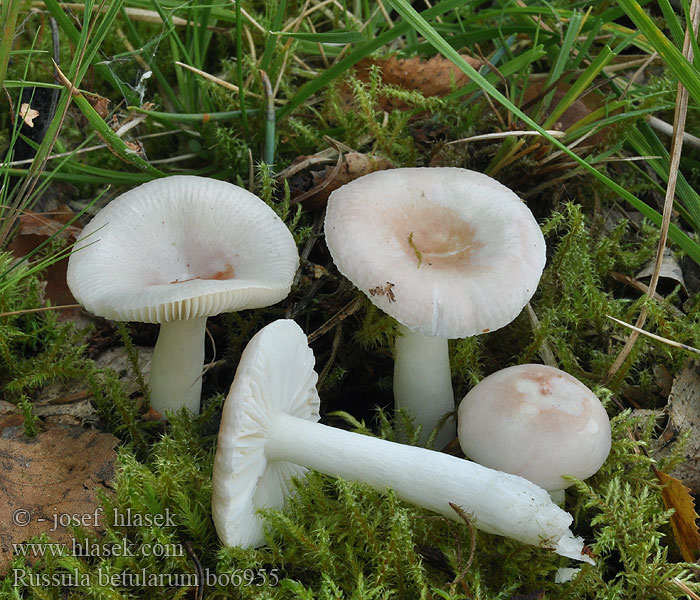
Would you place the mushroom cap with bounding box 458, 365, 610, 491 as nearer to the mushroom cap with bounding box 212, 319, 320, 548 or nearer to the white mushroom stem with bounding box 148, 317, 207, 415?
the mushroom cap with bounding box 212, 319, 320, 548

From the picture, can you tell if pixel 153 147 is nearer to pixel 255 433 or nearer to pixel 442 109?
pixel 442 109

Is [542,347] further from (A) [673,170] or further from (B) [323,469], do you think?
(B) [323,469]

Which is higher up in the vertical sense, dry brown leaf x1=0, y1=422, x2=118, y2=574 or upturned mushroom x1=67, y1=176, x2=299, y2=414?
upturned mushroom x1=67, y1=176, x2=299, y2=414

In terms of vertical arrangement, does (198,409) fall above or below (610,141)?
below

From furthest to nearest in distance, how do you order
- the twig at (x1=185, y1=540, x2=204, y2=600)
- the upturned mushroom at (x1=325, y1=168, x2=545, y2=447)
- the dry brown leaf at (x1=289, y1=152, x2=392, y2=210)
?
1. the dry brown leaf at (x1=289, y1=152, x2=392, y2=210)
2. the upturned mushroom at (x1=325, y1=168, x2=545, y2=447)
3. the twig at (x1=185, y1=540, x2=204, y2=600)

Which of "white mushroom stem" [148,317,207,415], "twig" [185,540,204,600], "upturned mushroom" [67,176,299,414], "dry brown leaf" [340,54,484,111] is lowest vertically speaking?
"twig" [185,540,204,600]

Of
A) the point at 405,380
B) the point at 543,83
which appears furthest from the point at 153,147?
the point at 543,83

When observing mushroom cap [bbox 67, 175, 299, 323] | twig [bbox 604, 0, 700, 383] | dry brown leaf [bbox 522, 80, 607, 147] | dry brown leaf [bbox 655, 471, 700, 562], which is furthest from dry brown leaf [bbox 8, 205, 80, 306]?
dry brown leaf [bbox 655, 471, 700, 562]
